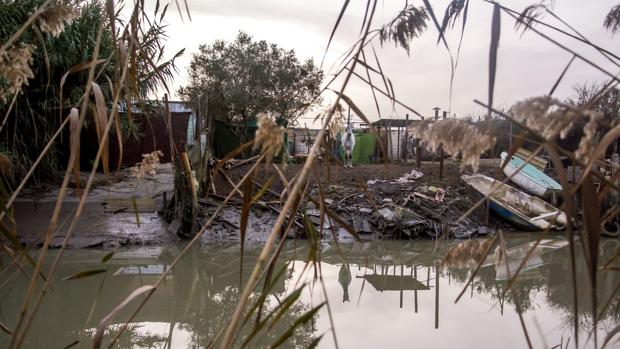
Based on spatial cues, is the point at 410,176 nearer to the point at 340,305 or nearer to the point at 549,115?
the point at 340,305

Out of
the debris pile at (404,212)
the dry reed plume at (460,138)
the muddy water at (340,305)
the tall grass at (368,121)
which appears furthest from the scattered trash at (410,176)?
the dry reed plume at (460,138)

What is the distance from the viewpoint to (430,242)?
939 centimetres

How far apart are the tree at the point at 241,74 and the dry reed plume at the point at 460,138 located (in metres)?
16.8

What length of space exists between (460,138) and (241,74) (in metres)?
18.7

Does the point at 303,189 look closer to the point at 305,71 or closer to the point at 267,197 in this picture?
the point at 267,197

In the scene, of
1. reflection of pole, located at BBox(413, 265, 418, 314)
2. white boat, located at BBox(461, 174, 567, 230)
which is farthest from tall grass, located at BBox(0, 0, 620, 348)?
white boat, located at BBox(461, 174, 567, 230)

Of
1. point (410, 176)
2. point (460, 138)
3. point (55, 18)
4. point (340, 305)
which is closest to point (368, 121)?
point (460, 138)

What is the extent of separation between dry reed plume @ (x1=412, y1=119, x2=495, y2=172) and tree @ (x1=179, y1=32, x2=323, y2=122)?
1681cm

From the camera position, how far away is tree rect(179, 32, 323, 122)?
58.4ft

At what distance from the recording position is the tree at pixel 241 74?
1780 cm

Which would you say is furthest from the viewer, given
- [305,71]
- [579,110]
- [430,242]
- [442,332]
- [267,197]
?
[305,71]

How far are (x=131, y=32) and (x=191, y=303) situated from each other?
410 centimetres

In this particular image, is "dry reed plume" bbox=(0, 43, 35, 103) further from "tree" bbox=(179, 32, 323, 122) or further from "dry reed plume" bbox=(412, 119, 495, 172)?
"tree" bbox=(179, 32, 323, 122)

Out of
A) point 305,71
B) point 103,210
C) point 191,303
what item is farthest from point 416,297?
point 305,71
